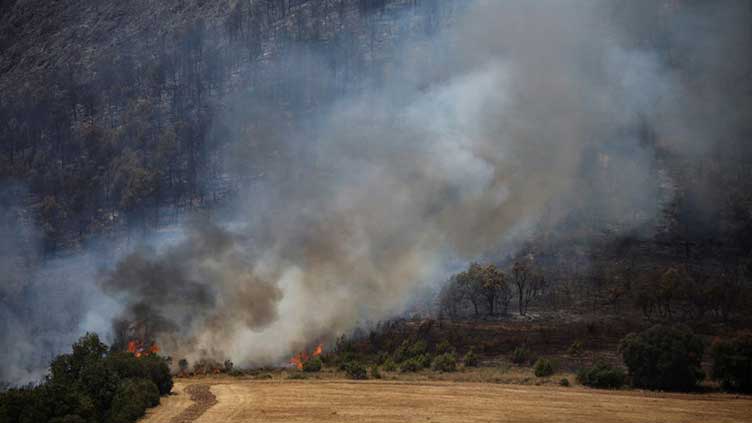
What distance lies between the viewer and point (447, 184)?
59500 mm

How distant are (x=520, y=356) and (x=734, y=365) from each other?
55.8 feet

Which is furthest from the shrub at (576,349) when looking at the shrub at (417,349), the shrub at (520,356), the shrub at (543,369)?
the shrub at (417,349)

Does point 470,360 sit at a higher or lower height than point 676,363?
lower

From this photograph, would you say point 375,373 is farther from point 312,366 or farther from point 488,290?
point 488,290

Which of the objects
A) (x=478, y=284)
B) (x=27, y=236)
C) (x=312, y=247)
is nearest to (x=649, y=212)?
(x=478, y=284)

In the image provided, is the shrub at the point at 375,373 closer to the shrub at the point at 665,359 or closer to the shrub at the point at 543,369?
the shrub at the point at 543,369

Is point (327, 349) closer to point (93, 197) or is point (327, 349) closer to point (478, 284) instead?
point (478, 284)

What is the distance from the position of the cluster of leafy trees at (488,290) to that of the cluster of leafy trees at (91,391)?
2740 centimetres

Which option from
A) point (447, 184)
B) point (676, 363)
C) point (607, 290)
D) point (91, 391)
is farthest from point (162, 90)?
point (676, 363)

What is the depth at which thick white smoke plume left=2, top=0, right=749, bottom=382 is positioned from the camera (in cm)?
5650

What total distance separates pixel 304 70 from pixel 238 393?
6625 cm

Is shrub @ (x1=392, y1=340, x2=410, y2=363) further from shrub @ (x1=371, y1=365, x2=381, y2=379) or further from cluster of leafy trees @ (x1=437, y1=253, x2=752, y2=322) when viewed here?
cluster of leafy trees @ (x1=437, y1=253, x2=752, y2=322)

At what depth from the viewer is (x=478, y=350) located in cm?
5619

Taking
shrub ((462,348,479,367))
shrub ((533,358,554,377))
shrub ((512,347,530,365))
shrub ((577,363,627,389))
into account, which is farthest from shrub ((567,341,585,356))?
shrub ((577,363,627,389))
